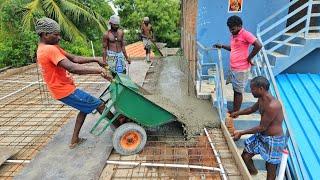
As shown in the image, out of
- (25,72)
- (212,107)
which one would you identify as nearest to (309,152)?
(212,107)

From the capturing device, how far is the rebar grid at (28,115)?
473 centimetres

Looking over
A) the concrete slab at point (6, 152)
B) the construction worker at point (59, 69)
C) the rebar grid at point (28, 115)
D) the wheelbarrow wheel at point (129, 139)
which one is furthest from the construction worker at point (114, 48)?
the concrete slab at point (6, 152)

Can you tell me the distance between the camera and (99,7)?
17.9 meters

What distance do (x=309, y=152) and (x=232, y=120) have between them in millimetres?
1348

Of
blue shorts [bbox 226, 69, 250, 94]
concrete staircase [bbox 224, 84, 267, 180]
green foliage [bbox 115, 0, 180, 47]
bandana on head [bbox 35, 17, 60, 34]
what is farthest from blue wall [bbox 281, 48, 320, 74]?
green foliage [bbox 115, 0, 180, 47]

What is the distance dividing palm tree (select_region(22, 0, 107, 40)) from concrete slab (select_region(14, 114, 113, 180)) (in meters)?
8.95

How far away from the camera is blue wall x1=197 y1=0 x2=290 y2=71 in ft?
22.7

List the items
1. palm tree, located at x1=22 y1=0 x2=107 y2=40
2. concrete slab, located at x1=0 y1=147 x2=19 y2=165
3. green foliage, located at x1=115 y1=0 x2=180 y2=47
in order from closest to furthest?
concrete slab, located at x1=0 y1=147 x2=19 y2=165 < palm tree, located at x1=22 y1=0 x2=107 y2=40 < green foliage, located at x1=115 y1=0 x2=180 y2=47

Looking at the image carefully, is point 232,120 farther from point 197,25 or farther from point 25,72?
point 25,72

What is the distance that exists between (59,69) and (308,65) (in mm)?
5505

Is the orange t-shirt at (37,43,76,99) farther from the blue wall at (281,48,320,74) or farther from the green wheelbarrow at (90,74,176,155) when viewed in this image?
the blue wall at (281,48,320,74)

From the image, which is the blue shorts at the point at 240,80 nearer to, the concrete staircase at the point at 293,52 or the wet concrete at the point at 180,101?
the wet concrete at the point at 180,101

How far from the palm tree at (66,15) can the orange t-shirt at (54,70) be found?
356 inches

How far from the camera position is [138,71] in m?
9.83
